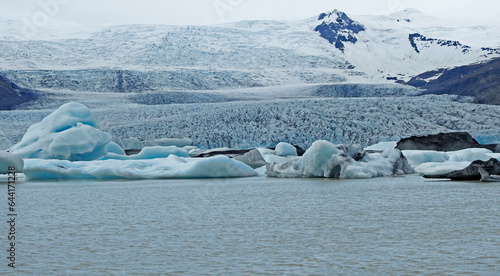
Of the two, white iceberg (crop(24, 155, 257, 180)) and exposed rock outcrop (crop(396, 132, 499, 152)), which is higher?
exposed rock outcrop (crop(396, 132, 499, 152))

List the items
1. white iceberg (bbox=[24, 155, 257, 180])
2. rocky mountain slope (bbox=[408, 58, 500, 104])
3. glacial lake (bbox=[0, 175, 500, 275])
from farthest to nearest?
1. rocky mountain slope (bbox=[408, 58, 500, 104])
2. white iceberg (bbox=[24, 155, 257, 180])
3. glacial lake (bbox=[0, 175, 500, 275])

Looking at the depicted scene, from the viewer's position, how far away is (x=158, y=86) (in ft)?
126

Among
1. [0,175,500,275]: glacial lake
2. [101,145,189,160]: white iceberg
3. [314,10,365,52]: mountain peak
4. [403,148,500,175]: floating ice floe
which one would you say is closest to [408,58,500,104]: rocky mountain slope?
[314,10,365,52]: mountain peak

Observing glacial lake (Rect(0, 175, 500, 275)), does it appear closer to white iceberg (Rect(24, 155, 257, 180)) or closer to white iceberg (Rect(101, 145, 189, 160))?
white iceberg (Rect(24, 155, 257, 180))

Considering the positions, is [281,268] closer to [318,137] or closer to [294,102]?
[318,137]

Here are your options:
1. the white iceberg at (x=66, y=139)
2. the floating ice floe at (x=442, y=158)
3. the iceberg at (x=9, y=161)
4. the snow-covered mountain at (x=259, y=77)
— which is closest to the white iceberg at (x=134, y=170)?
the iceberg at (x=9, y=161)

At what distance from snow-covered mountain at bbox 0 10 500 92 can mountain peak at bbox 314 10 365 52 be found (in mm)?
111

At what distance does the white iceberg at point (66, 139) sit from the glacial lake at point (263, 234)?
6.32 metres

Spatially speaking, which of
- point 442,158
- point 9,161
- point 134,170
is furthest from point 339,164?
point 9,161

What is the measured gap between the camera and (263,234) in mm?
5289

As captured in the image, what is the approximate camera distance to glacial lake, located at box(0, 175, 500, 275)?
4008 mm

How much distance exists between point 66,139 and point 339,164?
22.3 feet

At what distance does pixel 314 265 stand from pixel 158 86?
3525cm

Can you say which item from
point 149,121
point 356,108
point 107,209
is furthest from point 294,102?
point 107,209
